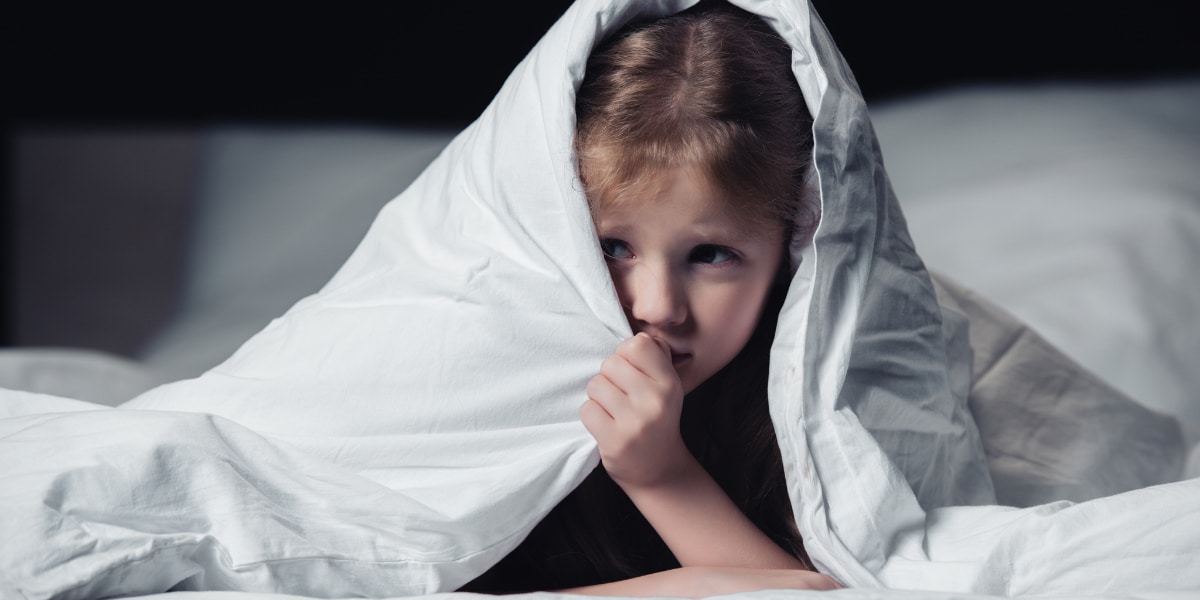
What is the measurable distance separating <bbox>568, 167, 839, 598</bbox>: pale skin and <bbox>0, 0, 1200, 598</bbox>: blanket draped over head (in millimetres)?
25

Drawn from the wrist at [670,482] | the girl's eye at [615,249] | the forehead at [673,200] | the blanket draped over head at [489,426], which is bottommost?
the wrist at [670,482]

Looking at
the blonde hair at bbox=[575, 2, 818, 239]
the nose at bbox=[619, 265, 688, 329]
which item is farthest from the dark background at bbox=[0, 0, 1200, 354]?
the nose at bbox=[619, 265, 688, 329]

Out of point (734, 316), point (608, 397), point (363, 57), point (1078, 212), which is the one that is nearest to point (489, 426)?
point (608, 397)

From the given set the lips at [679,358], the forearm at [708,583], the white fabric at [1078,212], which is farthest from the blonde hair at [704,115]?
the white fabric at [1078,212]

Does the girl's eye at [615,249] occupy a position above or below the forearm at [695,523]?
above

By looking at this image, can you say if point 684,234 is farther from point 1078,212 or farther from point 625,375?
point 1078,212

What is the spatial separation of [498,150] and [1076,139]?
→ 1273 mm

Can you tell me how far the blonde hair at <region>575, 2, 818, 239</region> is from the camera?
735 mm

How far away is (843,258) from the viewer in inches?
30.9

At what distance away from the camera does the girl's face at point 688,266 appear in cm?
73

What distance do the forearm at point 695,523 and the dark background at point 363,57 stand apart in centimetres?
149

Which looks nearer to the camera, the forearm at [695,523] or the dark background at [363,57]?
the forearm at [695,523]

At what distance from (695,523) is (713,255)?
185 millimetres

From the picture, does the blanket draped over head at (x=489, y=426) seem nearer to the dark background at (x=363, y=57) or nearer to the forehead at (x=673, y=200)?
the forehead at (x=673, y=200)
